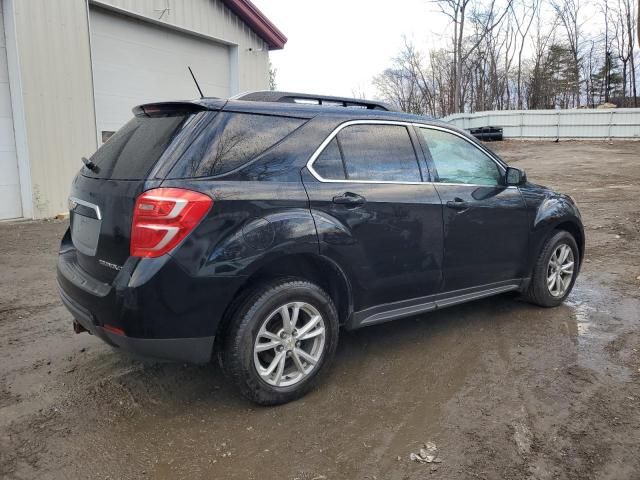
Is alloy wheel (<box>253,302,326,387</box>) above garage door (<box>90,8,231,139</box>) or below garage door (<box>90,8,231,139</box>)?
below

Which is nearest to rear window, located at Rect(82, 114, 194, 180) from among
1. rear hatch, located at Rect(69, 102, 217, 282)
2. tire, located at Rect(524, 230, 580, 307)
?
rear hatch, located at Rect(69, 102, 217, 282)

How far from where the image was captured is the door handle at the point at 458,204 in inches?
160

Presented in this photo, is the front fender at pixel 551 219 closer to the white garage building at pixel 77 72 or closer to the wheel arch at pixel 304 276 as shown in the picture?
the wheel arch at pixel 304 276

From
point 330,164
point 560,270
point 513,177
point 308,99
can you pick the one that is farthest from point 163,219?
point 560,270

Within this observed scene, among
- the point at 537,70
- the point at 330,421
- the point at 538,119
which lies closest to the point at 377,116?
the point at 330,421

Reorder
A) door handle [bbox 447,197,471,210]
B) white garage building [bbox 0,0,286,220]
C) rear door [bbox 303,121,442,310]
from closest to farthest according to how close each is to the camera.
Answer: rear door [bbox 303,121,442,310] < door handle [bbox 447,197,471,210] < white garage building [bbox 0,0,286,220]

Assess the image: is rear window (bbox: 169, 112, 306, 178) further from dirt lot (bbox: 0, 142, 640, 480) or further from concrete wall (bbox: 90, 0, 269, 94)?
concrete wall (bbox: 90, 0, 269, 94)

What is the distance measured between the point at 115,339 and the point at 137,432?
20.9 inches

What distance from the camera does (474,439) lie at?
292cm

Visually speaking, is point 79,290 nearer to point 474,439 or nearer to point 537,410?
point 474,439

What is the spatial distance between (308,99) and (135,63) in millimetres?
8810

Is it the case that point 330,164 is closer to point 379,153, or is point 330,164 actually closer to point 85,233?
point 379,153

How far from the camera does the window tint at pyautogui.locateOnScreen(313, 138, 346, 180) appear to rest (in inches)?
135

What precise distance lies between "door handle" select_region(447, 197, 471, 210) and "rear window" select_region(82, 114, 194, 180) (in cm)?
204
